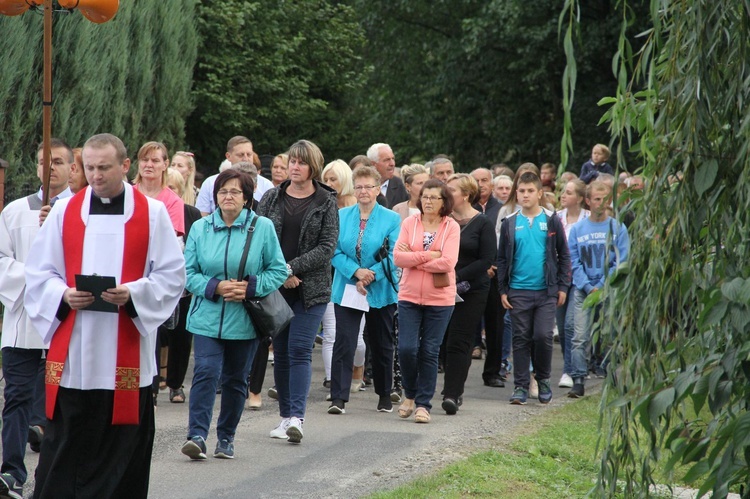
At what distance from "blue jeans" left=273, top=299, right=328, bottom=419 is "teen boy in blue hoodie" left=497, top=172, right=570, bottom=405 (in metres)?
2.63

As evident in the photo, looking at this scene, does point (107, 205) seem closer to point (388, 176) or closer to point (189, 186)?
point (189, 186)

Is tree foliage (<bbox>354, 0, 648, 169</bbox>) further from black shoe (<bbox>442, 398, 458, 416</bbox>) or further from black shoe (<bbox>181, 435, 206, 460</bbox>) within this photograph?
black shoe (<bbox>181, 435, 206, 460</bbox>)

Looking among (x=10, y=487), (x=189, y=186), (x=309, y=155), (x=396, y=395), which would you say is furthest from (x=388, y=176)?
(x=10, y=487)

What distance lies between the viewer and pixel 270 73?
91.2 feet

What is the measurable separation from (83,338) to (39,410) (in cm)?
256

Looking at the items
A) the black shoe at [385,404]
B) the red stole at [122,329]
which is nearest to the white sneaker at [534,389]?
the black shoe at [385,404]

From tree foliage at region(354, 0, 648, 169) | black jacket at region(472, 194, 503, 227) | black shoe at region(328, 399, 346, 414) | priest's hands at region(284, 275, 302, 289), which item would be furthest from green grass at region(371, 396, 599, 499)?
tree foliage at region(354, 0, 648, 169)

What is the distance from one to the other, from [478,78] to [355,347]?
23.7m

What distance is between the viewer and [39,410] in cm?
807

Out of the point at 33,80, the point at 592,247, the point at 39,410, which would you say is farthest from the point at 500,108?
the point at 39,410

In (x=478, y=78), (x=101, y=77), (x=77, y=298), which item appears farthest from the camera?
(x=478, y=78)

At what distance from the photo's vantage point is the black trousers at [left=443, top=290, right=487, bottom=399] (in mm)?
10008

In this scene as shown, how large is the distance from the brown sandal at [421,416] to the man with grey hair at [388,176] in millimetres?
3876

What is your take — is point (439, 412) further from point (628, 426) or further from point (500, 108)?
point (500, 108)
